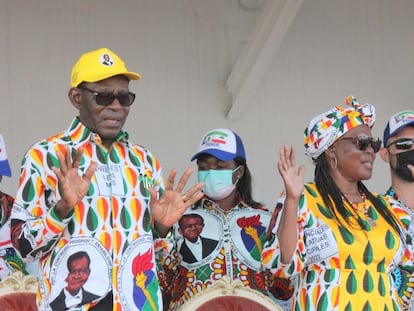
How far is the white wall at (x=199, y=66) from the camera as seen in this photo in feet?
20.8

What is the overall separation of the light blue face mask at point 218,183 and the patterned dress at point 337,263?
0.88 metres

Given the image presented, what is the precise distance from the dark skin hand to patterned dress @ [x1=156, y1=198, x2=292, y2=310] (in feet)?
3.85

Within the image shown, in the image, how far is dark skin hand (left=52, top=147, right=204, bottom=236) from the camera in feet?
10.4

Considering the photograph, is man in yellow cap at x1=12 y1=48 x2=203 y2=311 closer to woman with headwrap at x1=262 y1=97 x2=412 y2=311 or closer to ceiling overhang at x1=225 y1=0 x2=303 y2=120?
woman with headwrap at x1=262 y1=97 x2=412 y2=311

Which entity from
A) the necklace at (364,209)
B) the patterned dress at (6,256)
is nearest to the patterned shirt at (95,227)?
the necklace at (364,209)

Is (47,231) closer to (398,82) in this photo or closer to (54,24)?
(54,24)

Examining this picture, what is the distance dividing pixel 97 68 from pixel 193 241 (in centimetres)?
153

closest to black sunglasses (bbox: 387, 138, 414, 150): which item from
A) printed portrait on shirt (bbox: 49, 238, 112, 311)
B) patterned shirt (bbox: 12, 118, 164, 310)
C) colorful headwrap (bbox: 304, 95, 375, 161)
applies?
colorful headwrap (bbox: 304, 95, 375, 161)

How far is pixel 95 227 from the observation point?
3305 millimetres

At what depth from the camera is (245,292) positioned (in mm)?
4090

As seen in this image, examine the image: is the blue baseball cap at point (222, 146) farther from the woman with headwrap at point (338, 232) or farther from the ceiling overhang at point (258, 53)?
the ceiling overhang at point (258, 53)

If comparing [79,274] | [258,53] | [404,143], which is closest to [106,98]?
[79,274]

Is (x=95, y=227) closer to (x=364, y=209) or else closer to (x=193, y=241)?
(x=364, y=209)

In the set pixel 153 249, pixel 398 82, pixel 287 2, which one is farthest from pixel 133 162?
pixel 398 82
